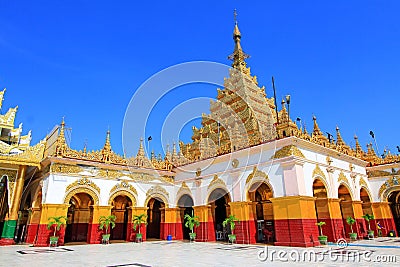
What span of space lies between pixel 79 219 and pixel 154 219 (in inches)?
200

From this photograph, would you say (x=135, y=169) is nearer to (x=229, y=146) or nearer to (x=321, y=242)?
(x=229, y=146)

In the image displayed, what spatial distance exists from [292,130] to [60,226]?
1251 centimetres

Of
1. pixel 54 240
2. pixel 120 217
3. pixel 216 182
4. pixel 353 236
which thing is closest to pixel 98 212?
pixel 54 240

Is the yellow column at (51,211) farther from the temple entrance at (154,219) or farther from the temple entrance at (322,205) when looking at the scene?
the temple entrance at (322,205)

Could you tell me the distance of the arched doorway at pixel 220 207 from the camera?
17250 mm

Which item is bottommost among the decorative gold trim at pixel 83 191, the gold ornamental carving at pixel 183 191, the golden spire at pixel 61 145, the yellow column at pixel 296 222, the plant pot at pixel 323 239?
the plant pot at pixel 323 239

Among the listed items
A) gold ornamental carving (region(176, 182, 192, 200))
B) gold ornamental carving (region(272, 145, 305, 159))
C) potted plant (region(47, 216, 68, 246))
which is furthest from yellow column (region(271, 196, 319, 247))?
potted plant (region(47, 216, 68, 246))

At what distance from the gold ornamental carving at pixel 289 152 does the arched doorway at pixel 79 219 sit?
12436mm

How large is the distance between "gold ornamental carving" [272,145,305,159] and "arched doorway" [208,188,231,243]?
4170 mm

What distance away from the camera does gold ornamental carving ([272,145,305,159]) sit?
13.5 m

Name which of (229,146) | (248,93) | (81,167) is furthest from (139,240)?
(248,93)

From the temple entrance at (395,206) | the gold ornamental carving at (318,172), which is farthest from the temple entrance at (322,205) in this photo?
the temple entrance at (395,206)

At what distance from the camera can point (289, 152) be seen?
13523mm

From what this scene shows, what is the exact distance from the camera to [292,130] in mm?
13688
